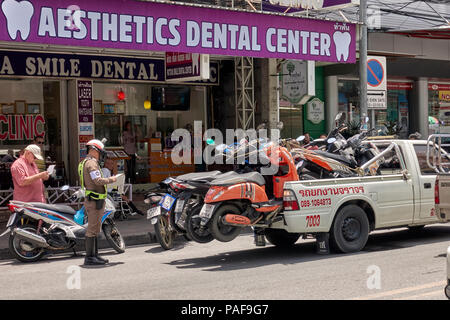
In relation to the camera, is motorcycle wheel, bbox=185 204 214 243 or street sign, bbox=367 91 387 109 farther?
street sign, bbox=367 91 387 109

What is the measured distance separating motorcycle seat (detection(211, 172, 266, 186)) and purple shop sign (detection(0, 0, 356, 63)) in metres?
4.54

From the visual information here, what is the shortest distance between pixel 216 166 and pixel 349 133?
13.6 feet

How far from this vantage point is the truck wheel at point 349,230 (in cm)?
991

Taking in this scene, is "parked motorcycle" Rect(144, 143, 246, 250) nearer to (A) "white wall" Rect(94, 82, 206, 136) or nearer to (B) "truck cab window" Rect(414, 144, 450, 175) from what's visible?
(B) "truck cab window" Rect(414, 144, 450, 175)

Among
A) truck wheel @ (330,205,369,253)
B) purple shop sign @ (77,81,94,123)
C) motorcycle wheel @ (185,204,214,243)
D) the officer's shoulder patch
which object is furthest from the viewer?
purple shop sign @ (77,81,94,123)

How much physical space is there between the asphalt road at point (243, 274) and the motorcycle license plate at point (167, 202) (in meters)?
0.84

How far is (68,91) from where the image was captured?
17.4 metres

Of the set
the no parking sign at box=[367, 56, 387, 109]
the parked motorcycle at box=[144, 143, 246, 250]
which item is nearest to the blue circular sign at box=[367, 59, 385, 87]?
the no parking sign at box=[367, 56, 387, 109]

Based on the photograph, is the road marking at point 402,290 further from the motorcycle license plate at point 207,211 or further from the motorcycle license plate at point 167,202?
the motorcycle license plate at point 167,202

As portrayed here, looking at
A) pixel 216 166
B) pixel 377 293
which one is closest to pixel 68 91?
pixel 216 166

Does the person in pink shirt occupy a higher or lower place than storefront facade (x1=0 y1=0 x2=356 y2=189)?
lower

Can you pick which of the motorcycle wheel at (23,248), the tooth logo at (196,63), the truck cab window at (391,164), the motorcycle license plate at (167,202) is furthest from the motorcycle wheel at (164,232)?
the tooth logo at (196,63)

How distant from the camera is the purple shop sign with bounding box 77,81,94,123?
17266mm

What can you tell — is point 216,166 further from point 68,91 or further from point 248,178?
point 248,178
